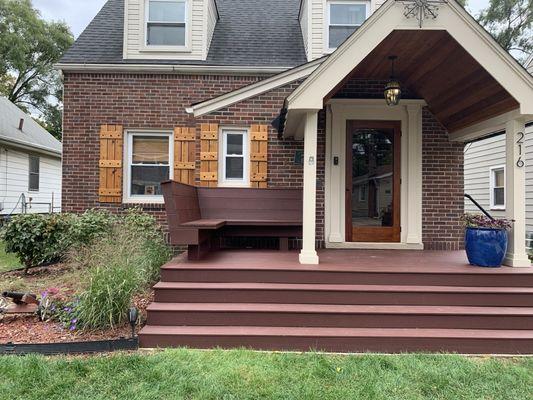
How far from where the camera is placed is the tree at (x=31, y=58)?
22484 millimetres

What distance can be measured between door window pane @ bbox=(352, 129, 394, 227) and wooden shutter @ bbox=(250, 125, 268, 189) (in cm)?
162

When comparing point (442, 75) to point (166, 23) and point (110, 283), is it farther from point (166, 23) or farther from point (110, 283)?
point (166, 23)

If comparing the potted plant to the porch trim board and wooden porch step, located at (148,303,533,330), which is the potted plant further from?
the porch trim board

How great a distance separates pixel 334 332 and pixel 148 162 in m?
5.22

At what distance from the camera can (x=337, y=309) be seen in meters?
3.84

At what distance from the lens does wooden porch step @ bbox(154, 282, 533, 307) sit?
3977mm

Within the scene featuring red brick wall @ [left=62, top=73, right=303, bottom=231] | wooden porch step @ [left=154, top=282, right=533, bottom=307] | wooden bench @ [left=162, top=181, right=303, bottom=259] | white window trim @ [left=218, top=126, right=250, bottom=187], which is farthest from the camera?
red brick wall @ [left=62, top=73, right=303, bottom=231]

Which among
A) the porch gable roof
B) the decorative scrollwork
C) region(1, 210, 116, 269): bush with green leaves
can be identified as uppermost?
the decorative scrollwork

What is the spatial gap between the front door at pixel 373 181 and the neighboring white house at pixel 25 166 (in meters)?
11.6

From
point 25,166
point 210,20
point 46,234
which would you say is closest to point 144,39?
point 210,20

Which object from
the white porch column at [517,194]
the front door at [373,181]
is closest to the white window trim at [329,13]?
the front door at [373,181]

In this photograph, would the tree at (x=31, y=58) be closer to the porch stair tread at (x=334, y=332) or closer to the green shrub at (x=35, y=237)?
the green shrub at (x=35, y=237)

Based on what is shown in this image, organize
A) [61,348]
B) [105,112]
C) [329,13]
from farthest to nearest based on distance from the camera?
[329,13]
[105,112]
[61,348]

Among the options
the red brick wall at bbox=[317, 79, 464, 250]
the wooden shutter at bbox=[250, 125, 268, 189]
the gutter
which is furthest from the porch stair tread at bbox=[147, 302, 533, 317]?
the gutter
